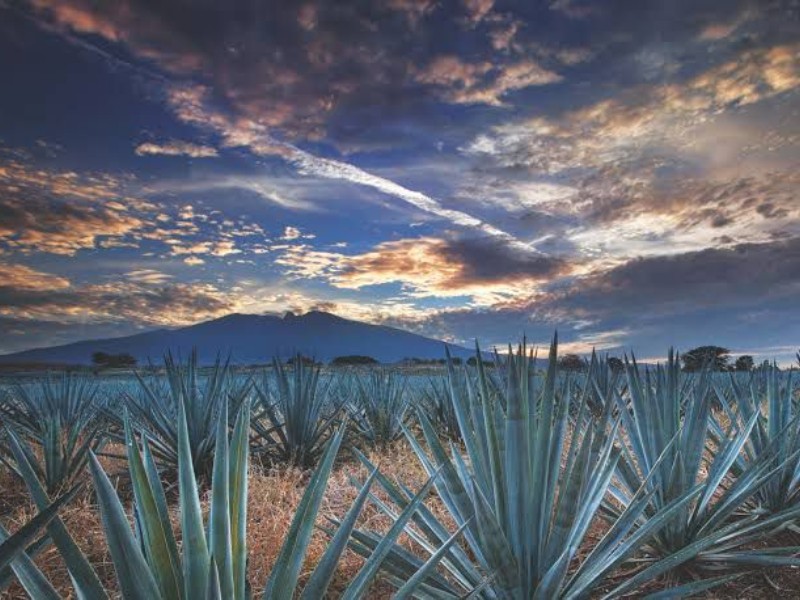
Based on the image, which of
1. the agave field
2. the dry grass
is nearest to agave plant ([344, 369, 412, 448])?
the dry grass

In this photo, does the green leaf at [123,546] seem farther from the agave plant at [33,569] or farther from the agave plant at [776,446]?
the agave plant at [776,446]

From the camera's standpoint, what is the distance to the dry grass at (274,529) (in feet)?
9.41

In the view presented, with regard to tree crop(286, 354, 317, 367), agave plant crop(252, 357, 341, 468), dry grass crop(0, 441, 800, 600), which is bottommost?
dry grass crop(0, 441, 800, 600)

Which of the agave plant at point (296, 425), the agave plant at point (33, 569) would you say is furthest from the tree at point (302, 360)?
the agave plant at point (33, 569)

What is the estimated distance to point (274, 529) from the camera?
375cm

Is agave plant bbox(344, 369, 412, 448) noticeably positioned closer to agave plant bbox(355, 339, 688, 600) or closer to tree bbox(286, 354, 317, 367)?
tree bbox(286, 354, 317, 367)

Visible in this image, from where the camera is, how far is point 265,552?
11.7 ft

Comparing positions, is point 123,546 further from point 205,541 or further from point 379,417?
point 379,417

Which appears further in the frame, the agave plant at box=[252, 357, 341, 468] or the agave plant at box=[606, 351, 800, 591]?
the agave plant at box=[252, 357, 341, 468]

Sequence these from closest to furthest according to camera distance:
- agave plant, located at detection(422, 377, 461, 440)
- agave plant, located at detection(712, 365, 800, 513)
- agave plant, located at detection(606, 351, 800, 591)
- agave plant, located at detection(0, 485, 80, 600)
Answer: agave plant, located at detection(0, 485, 80, 600)
agave plant, located at detection(606, 351, 800, 591)
agave plant, located at detection(712, 365, 800, 513)
agave plant, located at detection(422, 377, 461, 440)

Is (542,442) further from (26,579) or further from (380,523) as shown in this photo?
(380,523)

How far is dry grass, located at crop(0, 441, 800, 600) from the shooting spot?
9.41ft

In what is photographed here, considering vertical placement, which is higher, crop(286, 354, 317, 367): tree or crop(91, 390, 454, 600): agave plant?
crop(286, 354, 317, 367): tree

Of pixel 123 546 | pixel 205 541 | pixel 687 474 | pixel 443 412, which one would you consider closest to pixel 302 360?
pixel 443 412
